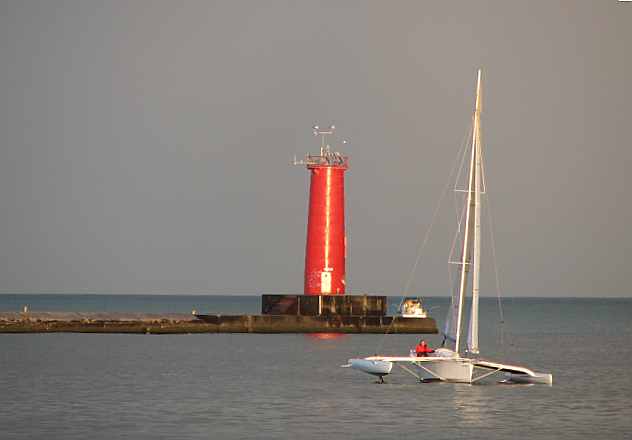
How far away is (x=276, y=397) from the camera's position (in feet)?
188

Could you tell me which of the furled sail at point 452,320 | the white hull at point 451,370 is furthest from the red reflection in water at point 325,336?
the furled sail at point 452,320

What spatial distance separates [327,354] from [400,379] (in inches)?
751

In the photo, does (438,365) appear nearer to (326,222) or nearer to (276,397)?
(276,397)

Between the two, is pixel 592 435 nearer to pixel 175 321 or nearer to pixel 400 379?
pixel 400 379

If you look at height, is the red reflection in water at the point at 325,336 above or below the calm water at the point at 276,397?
above

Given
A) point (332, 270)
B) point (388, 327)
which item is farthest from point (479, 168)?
point (388, 327)

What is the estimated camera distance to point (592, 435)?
152 ft

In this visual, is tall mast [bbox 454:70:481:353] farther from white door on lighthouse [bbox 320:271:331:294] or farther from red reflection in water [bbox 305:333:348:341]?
red reflection in water [bbox 305:333:348:341]

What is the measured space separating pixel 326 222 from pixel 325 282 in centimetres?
382

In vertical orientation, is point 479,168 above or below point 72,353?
above

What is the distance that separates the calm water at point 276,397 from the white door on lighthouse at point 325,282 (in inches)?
138

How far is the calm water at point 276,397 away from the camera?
46.6m

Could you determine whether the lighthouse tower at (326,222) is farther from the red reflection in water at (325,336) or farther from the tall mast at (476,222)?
the tall mast at (476,222)

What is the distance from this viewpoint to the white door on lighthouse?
3619 inches
